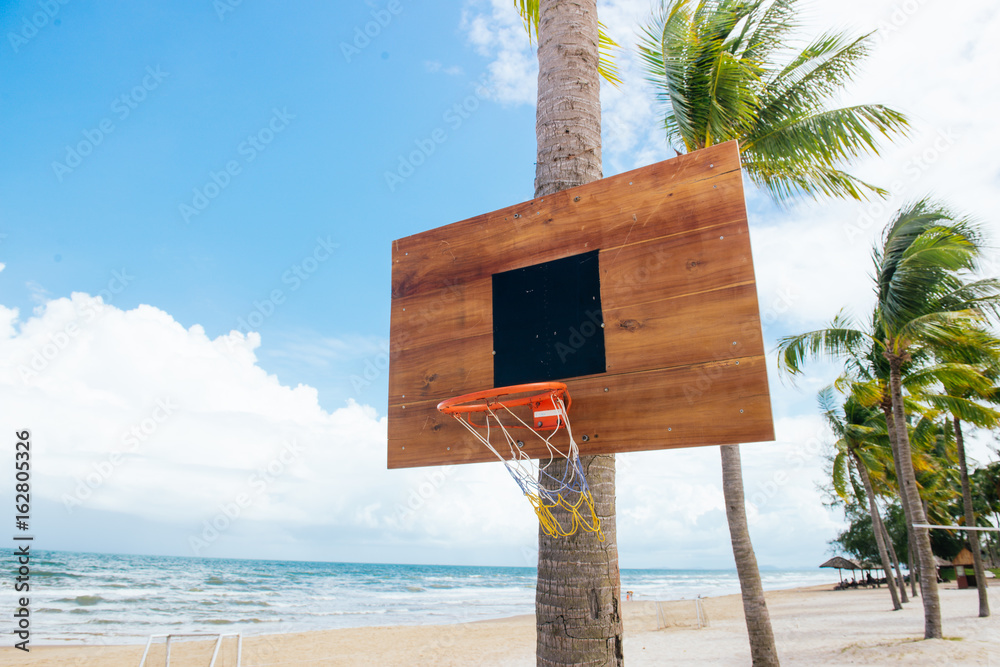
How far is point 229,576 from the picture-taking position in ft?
112

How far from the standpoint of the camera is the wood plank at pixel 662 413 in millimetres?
2234

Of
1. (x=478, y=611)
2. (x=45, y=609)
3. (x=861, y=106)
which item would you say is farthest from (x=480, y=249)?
(x=478, y=611)

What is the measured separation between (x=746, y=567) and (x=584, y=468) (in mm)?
4547

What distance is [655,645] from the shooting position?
40.9 ft

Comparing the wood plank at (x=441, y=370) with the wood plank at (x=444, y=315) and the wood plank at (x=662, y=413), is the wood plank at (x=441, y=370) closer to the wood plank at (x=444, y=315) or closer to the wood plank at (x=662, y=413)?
the wood plank at (x=444, y=315)

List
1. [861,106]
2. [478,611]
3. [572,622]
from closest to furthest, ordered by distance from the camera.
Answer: [572,622], [861,106], [478,611]

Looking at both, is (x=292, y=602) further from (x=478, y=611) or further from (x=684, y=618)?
(x=684, y=618)

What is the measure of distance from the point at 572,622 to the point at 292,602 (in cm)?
2540

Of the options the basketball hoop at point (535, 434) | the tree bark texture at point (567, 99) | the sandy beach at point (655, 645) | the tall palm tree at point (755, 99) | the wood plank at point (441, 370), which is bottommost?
the sandy beach at point (655, 645)

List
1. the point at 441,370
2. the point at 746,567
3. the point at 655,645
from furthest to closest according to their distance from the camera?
1. the point at 655,645
2. the point at 746,567
3. the point at 441,370

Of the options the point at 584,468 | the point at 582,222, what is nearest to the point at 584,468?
the point at 584,468

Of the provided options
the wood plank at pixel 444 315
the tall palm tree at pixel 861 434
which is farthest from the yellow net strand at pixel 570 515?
the tall palm tree at pixel 861 434

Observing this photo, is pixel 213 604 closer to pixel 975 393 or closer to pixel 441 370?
pixel 441 370

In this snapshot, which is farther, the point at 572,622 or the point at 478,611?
the point at 478,611
